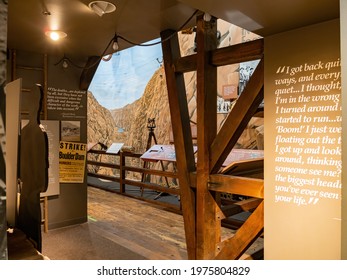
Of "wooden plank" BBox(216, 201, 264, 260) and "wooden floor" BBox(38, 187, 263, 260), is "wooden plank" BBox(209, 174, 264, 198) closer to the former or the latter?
"wooden plank" BBox(216, 201, 264, 260)

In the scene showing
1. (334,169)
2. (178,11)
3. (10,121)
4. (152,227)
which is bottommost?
(152,227)

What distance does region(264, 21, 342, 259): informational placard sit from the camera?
1.77 m

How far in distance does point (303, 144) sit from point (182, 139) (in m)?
1.16

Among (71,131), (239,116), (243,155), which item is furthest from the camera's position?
(243,155)

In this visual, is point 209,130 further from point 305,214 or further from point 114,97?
point 114,97

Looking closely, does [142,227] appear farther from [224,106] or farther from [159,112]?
[159,112]

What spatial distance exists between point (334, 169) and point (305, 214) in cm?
34

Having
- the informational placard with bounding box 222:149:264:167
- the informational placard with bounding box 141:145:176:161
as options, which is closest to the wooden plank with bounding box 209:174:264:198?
the informational placard with bounding box 222:149:264:167

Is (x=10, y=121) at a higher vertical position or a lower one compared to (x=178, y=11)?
Answer: lower

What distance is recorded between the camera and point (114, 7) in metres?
2.52

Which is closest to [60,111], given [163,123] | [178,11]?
[178,11]

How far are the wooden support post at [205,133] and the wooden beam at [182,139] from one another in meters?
0.13

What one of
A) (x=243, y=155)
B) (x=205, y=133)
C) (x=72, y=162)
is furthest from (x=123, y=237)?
(x=205, y=133)

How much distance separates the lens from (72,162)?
439cm
